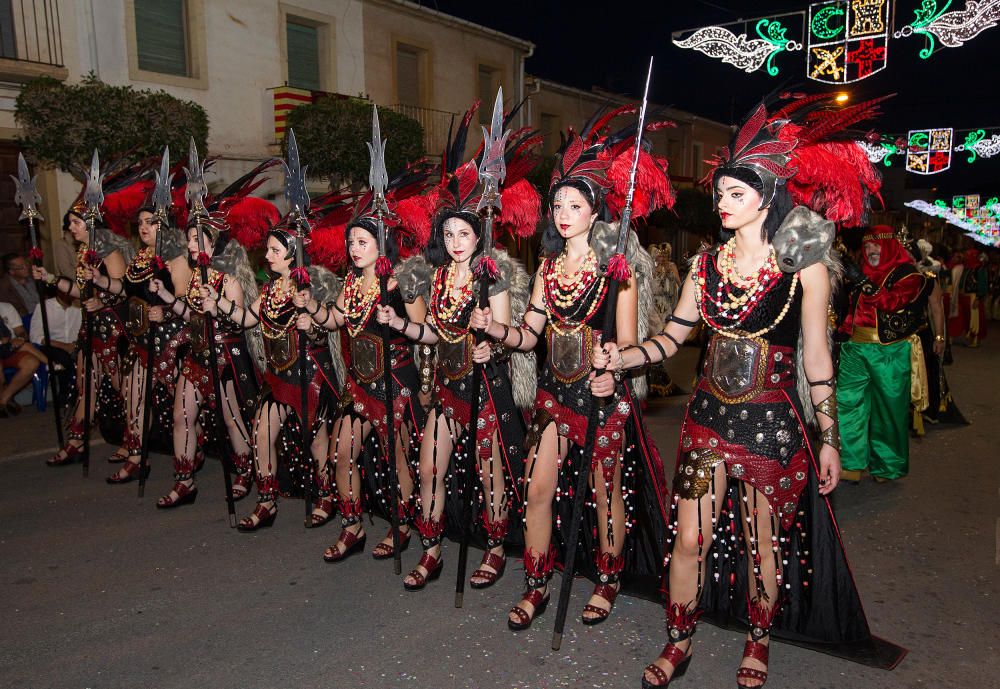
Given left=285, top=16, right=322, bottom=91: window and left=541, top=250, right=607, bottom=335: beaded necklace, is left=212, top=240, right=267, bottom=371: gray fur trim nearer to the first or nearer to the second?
left=541, top=250, right=607, bottom=335: beaded necklace

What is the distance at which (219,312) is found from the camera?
4.68 m

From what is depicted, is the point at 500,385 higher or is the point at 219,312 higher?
the point at 219,312

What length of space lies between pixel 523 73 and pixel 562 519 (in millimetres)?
18157

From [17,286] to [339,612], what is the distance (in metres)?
7.49

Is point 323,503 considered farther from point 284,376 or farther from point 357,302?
point 357,302

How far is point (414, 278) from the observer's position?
4004 mm

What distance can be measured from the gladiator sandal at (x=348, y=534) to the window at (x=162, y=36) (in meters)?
10.6

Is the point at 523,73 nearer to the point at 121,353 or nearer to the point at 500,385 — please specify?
the point at 121,353

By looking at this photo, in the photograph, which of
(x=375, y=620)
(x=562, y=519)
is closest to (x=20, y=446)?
(x=375, y=620)

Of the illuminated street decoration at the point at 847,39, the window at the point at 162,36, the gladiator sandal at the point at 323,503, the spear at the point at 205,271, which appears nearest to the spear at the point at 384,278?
the gladiator sandal at the point at 323,503

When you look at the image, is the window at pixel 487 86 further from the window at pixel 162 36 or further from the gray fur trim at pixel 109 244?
the gray fur trim at pixel 109 244

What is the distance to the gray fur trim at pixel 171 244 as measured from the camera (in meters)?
5.23

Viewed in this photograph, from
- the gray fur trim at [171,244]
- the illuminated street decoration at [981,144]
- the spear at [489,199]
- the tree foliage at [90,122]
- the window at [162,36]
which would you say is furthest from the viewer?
the illuminated street decoration at [981,144]

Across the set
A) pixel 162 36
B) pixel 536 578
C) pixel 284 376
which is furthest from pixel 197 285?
pixel 162 36
